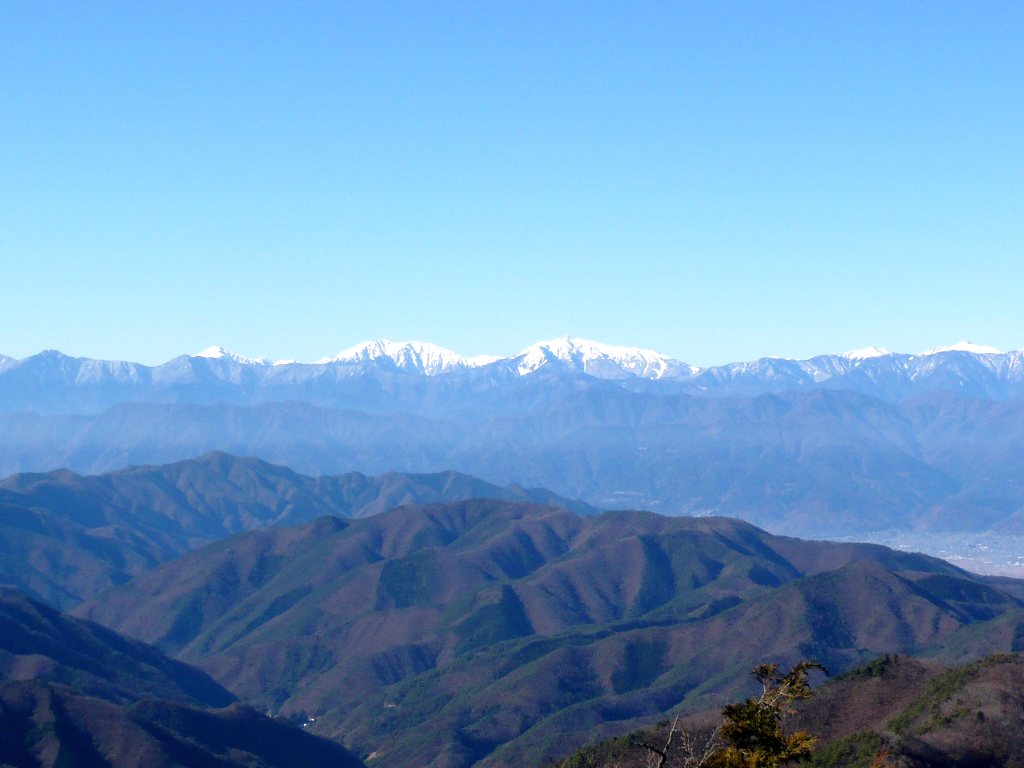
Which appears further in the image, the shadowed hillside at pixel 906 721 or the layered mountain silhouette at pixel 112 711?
the layered mountain silhouette at pixel 112 711

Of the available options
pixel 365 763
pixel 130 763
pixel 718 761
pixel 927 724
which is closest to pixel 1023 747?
pixel 927 724

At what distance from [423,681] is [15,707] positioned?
82.0 metres

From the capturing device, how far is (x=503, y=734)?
149 metres

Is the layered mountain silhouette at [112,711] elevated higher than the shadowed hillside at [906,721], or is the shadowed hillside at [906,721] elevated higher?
the shadowed hillside at [906,721]

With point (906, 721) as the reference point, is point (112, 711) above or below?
below

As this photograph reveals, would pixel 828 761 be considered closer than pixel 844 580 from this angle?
Yes

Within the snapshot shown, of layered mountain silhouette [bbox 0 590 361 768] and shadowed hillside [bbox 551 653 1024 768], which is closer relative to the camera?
shadowed hillside [bbox 551 653 1024 768]

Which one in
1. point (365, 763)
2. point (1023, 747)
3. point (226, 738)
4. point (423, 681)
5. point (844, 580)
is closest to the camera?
point (1023, 747)

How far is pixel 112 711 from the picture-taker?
115188mm

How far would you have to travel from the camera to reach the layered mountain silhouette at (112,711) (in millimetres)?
107500

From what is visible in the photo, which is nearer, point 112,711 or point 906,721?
point 906,721

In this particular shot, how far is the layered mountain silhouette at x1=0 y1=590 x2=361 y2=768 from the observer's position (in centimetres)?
10750

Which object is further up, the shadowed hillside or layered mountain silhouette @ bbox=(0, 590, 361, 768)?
the shadowed hillside

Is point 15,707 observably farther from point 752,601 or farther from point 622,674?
point 752,601
